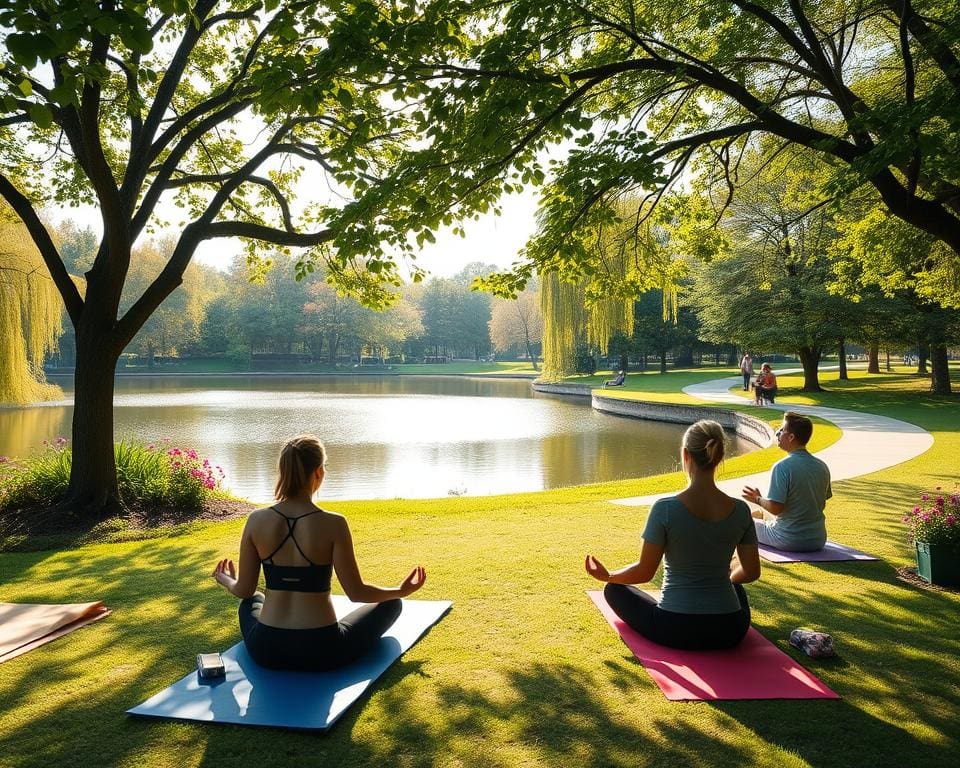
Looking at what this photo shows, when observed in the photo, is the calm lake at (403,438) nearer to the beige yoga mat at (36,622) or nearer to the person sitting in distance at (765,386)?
the person sitting in distance at (765,386)

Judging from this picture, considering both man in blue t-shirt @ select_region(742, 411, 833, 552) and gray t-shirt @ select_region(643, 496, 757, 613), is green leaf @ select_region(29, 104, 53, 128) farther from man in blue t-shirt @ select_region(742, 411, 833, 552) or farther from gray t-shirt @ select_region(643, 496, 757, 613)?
man in blue t-shirt @ select_region(742, 411, 833, 552)

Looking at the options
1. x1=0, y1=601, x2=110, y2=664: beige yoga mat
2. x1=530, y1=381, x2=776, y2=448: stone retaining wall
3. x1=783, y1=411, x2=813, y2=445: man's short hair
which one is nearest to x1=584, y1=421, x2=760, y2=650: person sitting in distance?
x1=783, y1=411, x2=813, y2=445: man's short hair

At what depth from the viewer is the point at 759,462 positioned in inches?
488

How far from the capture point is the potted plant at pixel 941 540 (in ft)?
15.8

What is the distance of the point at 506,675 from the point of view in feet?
11.4

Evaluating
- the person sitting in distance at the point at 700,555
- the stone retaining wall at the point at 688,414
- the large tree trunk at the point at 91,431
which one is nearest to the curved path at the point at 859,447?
the stone retaining wall at the point at 688,414

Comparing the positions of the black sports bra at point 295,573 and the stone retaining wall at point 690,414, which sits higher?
the black sports bra at point 295,573

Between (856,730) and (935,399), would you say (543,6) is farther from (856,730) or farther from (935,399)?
(935,399)

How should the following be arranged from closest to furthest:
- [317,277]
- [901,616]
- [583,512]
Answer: [901,616]
[583,512]
[317,277]

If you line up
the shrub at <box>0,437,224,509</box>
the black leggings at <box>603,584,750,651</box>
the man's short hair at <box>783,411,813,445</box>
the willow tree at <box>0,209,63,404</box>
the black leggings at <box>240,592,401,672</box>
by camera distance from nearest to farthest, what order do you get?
the black leggings at <box>240,592,401,672</box> < the black leggings at <box>603,584,750,651</box> < the man's short hair at <box>783,411,813,445</box> < the shrub at <box>0,437,224,509</box> < the willow tree at <box>0,209,63,404</box>

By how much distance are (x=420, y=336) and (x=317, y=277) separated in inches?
598

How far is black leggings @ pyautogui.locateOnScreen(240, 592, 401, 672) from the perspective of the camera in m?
3.28

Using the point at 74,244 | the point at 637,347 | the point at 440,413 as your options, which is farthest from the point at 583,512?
the point at 74,244

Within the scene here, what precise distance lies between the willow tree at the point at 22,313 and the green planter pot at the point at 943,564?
12508mm
